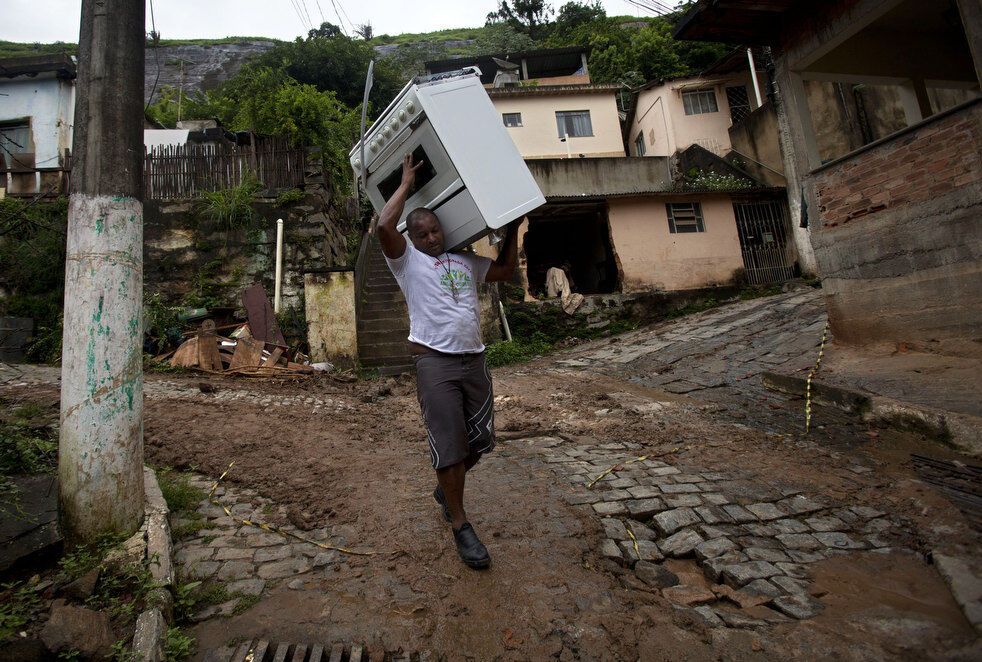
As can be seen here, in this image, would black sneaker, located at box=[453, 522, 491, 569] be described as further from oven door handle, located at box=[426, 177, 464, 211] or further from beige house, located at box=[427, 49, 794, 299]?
beige house, located at box=[427, 49, 794, 299]

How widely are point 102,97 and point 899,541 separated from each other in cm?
447

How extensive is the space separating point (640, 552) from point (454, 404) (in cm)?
117

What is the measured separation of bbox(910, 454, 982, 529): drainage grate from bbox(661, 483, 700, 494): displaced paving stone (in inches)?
51.5

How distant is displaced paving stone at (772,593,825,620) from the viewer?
1949mm

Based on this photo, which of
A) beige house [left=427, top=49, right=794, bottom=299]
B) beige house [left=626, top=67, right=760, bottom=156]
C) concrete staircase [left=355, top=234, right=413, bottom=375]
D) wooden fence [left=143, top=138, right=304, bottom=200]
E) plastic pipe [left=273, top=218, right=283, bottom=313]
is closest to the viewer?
concrete staircase [left=355, top=234, right=413, bottom=375]

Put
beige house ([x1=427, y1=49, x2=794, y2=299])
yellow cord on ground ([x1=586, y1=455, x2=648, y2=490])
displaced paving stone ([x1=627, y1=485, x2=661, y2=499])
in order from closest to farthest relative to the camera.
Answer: displaced paving stone ([x1=627, y1=485, x2=661, y2=499]), yellow cord on ground ([x1=586, y1=455, x2=648, y2=490]), beige house ([x1=427, y1=49, x2=794, y2=299])

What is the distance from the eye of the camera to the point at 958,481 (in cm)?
308

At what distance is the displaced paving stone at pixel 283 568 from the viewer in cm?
230

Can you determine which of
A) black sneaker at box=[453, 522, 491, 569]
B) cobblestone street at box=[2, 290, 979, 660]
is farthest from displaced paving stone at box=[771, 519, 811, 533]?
black sneaker at box=[453, 522, 491, 569]

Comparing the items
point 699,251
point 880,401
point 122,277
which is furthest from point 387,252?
point 699,251

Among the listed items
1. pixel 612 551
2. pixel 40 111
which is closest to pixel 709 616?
pixel 612 551

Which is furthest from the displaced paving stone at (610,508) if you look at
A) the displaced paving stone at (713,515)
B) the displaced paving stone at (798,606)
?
the displaced paving stone at (798,606)

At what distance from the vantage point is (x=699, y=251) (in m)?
14.9

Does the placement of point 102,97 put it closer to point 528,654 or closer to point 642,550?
point 528,654
